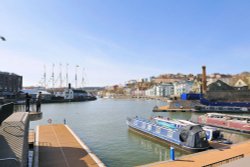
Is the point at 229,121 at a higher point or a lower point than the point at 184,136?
lower

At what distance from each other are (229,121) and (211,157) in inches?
743

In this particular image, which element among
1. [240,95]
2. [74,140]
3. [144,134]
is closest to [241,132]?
[144,134]

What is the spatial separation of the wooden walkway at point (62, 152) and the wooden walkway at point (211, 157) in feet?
13.2

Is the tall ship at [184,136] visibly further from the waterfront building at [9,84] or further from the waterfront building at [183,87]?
the waterfront building at [183,87]

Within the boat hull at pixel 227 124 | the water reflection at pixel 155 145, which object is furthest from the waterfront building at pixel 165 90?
the water reflection at pixel 155 145

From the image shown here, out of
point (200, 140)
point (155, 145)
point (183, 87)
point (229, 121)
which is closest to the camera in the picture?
point (200, 140)

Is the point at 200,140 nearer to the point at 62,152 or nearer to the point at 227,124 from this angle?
Answer: the point at 62,152

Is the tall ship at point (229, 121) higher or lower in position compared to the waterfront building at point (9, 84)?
lower

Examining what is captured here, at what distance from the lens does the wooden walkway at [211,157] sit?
42.4 feet

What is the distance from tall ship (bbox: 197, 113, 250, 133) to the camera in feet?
93.4

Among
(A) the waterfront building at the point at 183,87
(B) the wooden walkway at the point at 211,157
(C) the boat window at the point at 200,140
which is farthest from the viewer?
(A) the waterfront building at the point at 183,87

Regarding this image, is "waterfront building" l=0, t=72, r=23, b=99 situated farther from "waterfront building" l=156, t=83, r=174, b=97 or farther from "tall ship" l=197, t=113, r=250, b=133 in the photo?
"tall ship" l=197, t=113, r=250, b=133

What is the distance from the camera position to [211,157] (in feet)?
47.5

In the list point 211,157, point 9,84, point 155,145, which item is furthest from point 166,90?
point 211,157
